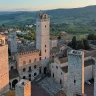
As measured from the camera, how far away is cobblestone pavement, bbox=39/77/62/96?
28.4 metres

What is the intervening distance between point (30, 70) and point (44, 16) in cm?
854

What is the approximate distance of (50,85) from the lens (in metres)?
29.8

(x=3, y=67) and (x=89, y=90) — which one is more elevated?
(x=3, y=67)

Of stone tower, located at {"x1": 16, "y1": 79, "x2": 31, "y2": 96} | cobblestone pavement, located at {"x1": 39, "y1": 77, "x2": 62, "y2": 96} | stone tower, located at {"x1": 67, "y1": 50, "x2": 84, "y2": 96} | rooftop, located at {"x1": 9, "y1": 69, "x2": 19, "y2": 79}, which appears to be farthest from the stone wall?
stone tower, located at {"x1": 67, "y1": 50, "x2": 84, "y2": 96}

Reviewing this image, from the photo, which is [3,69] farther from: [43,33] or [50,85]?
[43,33]

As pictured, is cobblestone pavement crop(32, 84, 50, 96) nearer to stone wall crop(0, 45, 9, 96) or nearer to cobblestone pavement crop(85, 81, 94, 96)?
stone wall crop(0, 45, 9, 96)

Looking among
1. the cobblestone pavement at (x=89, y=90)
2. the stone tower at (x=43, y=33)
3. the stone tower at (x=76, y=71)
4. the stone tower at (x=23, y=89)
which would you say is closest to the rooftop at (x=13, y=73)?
the stone tower at (x=43, y=33)

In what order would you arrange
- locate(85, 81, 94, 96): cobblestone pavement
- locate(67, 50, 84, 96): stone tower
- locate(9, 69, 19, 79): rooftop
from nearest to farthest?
locate(67, 50, 84, 96): stone tower < locate(85, 81, 94, 96): cobblestone pavement < locate(9, 69, 19, 79): rooftop

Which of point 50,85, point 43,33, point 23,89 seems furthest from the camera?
point 43,33

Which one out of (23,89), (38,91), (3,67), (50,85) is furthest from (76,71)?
(50,85)

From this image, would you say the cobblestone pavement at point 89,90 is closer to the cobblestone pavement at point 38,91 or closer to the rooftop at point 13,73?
the cobblestone pavement at point 38,91

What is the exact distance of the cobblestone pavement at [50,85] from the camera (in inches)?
1120

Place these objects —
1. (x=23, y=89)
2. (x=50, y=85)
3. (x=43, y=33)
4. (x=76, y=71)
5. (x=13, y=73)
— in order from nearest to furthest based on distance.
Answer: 1. (x=23, y=89)
2. (x=76, y=71)
3. (x=50, y=85)
4. (x=13, y=73)
5. (x=43, y=33)

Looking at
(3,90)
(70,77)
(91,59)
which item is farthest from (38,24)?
(70,77)
